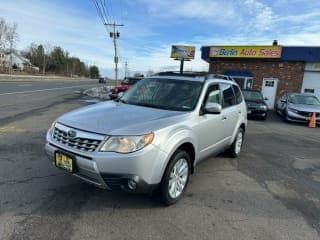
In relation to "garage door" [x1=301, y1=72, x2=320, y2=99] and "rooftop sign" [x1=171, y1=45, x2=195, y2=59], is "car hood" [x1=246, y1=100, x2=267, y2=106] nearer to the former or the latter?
"garage door" [x1=301, y1=72, x2=320, y2=99]

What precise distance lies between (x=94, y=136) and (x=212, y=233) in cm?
174

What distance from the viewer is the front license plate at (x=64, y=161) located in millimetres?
3111

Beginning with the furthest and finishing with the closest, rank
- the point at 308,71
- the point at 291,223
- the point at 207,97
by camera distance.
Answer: the point at 308,71, the point at 207,97, the point at 291,223

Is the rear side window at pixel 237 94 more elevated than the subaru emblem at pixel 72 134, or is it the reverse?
the rear side window at pixel 237 94

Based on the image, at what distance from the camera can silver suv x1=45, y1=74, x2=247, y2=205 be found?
2.93 metres

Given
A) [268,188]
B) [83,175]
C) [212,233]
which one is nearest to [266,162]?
[268,188]

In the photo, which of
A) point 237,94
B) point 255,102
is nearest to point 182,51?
point 255,102

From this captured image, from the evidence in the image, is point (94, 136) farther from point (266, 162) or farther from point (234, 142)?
point (266, 162)

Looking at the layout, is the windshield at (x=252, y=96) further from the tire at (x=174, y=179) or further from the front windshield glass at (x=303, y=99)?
the tire at (x=174, y=179)

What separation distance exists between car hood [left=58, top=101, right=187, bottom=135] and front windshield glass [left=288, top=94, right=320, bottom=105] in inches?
464

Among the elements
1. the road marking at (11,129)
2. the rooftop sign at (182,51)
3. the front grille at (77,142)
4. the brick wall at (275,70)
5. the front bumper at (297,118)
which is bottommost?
the road marking at (11,129)

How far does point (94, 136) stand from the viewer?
118 inches

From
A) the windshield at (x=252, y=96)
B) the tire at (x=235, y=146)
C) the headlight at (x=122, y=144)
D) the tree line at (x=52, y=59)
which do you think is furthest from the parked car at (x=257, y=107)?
A: the tree line at (x=52, y=59)

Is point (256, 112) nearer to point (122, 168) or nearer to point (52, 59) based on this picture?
point (122, 168)
